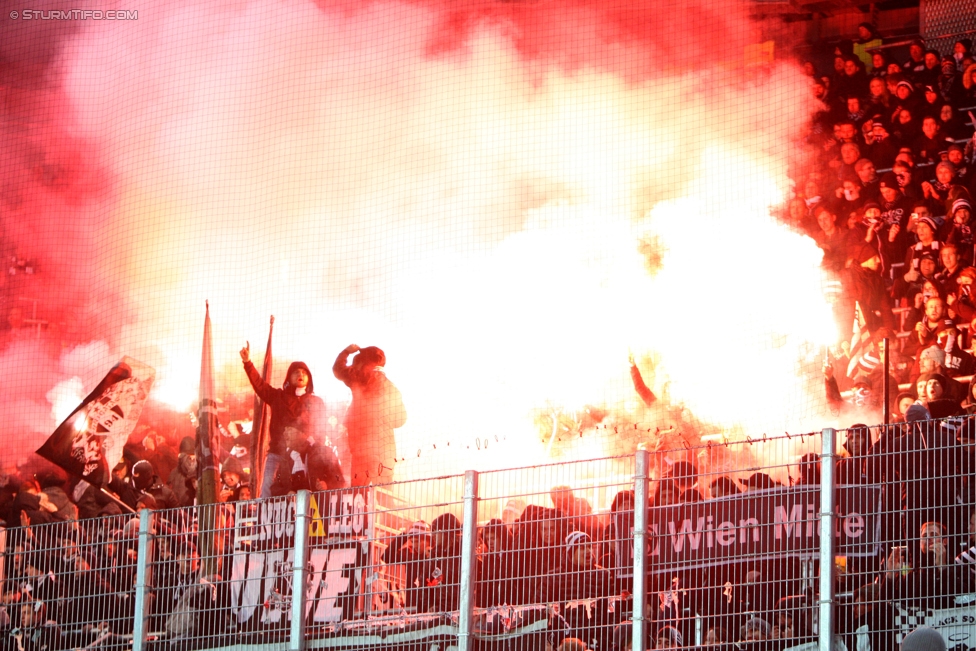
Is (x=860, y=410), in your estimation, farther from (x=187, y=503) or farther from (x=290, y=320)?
(x=187, y=503)

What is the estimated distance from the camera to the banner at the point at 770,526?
5.13 metres

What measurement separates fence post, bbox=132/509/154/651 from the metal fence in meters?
0.01

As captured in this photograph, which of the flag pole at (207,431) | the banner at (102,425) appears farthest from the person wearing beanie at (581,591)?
the banner at (102,425)

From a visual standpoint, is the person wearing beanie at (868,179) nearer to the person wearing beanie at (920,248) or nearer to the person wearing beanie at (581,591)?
the person wearing beanie at (920,248)

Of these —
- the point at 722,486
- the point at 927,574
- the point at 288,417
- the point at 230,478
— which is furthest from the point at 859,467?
the point at 230,478

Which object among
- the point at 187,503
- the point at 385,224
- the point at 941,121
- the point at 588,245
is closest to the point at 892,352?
the point at 941,121

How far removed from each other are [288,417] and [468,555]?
6883 mm

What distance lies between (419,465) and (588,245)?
7.69 ft

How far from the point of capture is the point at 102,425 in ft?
43.6

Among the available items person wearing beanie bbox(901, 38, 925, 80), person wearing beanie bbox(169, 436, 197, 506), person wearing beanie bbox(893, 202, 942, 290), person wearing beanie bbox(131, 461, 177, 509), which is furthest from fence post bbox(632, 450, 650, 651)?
person wearing beanie bbox(131, 461, 177, 509)

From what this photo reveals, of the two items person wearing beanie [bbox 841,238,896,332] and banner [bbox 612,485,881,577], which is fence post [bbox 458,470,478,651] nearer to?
banner [bbox 612,485,881,577]

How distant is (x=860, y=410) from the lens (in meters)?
10.1

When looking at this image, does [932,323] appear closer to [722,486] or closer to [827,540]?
[722,486]

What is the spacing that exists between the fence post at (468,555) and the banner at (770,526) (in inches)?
33.7
